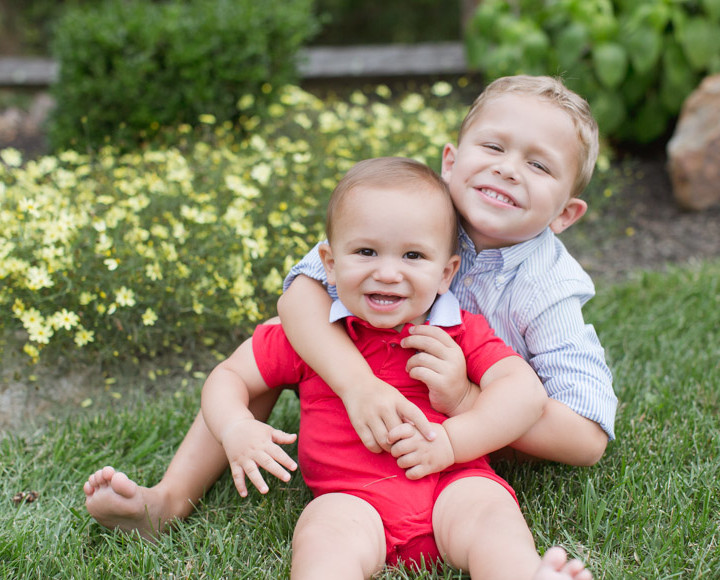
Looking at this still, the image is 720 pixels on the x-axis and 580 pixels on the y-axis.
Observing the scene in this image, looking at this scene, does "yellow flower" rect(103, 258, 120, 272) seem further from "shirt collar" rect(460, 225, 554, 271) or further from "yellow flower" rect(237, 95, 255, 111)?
"yellow flower" rect(237, 95, 255, 111)

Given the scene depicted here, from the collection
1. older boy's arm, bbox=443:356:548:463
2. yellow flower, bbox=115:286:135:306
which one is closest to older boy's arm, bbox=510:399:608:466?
older boy's arm, bbox=443:356:548:463

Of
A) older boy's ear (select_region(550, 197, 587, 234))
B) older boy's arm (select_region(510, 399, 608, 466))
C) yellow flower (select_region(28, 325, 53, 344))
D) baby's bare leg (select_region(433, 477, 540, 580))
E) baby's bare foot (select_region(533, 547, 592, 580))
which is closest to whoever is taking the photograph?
baby's bare foot (select_region(533, 547, 592, 580))

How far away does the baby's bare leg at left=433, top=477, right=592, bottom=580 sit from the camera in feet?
4.40

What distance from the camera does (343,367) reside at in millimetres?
1687

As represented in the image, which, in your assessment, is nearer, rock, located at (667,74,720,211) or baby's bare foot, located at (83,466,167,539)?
baby's bare foot, located at (83,466,167,539)

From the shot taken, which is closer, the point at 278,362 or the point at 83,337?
the point at 278,362

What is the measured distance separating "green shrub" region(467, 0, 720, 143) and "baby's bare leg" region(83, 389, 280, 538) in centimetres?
322

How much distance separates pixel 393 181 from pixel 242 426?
0.59 meters

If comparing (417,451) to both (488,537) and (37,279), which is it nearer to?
(488,537)

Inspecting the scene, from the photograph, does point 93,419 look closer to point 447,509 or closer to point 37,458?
point 37,458

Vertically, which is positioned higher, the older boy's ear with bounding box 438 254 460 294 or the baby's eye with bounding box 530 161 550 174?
the baby's eye with bounding box 530 161 550 174

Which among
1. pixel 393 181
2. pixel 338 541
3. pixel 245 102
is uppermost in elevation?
pixel 393 181

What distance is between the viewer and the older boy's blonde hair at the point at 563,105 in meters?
1.83

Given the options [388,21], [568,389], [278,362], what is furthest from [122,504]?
[388,21]
